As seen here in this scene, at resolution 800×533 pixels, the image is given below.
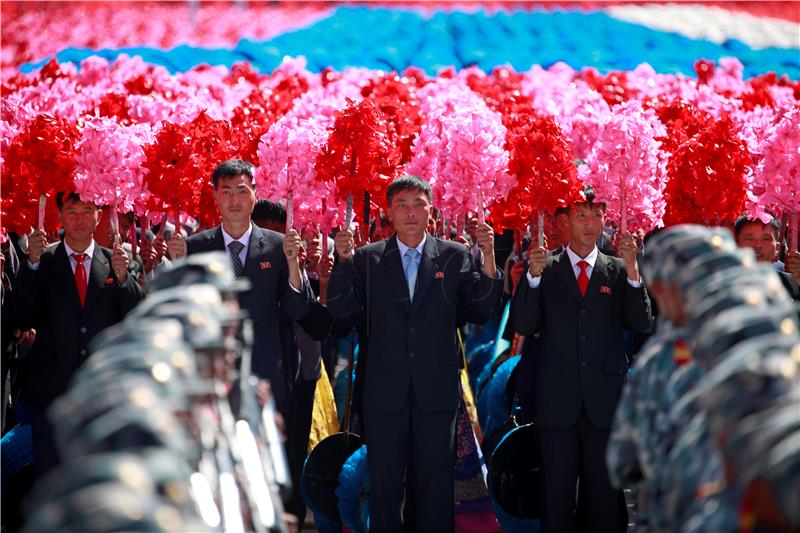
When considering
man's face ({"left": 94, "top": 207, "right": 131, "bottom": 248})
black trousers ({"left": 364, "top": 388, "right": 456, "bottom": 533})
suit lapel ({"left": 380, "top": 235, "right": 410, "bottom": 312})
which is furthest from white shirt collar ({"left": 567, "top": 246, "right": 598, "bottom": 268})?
man's face ({"left": 94, "top": 207, "right": 131, "bottom": 248})

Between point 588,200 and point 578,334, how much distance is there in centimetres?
86

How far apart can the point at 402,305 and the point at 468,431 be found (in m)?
0.96

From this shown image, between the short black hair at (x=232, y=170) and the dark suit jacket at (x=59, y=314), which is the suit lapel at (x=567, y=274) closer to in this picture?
the short black hair at (x=232, y=170)

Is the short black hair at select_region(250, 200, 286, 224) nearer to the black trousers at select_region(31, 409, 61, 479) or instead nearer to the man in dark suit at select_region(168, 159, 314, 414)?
the man in dark suit at select_region(168, 159, 314, 414)

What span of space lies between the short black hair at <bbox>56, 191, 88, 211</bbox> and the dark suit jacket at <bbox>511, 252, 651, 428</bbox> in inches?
93.4

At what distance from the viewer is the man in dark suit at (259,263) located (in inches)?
250

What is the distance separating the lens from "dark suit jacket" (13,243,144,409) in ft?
21.0

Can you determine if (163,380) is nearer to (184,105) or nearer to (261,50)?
(184,105)

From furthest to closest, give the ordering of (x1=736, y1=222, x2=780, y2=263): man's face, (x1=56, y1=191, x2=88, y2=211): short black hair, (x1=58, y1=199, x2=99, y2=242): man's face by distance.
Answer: (x1=736, y1=222, x2=780, y2=263): man's face → (x1=56, y1=191, x2=88, y2=211): short black hair → (x1=58, y1=199, x2=99, y2=242): man's face

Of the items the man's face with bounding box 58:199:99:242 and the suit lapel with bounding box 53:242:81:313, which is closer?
the suit lapel with bounding box 53:242:81:313

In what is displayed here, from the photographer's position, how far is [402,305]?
6.38m

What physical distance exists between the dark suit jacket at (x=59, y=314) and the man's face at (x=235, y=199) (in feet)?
1.93

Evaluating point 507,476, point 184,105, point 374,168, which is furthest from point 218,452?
point 184,105

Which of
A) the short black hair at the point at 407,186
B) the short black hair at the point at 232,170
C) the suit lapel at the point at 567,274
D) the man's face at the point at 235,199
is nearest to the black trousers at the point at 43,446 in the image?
the man's face at the point at 235,199
